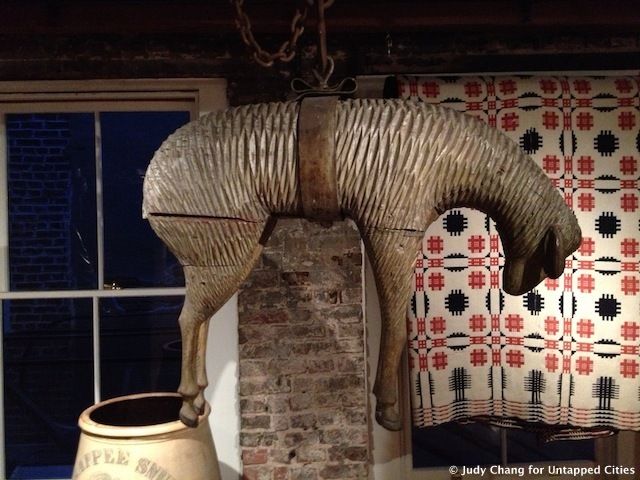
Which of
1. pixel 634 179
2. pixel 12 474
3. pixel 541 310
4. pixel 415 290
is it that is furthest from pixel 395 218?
pixel 12 474

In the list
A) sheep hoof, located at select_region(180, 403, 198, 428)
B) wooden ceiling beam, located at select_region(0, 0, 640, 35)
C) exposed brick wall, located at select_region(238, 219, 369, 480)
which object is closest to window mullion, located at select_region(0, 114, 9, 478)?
wooden ceiling beam, located at select_region(0, 0, 640, 35)

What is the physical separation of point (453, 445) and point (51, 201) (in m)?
1.58

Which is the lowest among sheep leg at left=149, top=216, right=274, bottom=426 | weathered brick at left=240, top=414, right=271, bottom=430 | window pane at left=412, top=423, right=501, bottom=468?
window pane at left=412, top=423, right=501, bottom=468

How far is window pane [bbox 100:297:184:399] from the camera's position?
1718 mm

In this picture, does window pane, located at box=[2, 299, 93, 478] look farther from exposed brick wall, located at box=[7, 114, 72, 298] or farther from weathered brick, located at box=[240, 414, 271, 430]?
weathered brick, located at box=[240, 414, 271, 430]

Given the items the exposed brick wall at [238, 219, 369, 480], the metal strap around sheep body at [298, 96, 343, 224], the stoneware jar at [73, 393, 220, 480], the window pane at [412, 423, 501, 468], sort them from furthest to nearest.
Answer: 1. the window pane at [412, 423, 501, 468]
2. the exposed brick wall at [238, 219, 369, 480]
3. the stoneware jar at [73, 393, 220, 480]
4. the metal strap around sheep body at [298, 96, 343, 224]

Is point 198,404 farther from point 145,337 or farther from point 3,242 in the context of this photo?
point 3,242

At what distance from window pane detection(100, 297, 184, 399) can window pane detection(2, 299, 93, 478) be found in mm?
82

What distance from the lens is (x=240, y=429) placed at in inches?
61.3

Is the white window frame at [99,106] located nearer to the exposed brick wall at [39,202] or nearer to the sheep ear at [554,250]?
the exposed brick wall at [39,202]

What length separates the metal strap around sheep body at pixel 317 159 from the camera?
799 millimetres

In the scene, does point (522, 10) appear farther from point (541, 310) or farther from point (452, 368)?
point (452, 368)

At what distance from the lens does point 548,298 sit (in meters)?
1.44

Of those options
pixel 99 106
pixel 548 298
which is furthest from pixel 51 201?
pixel 548 298
